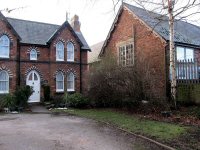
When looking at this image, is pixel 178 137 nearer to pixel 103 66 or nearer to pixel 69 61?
pixel 103 66

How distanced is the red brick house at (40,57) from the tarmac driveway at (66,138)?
10884 millimetres

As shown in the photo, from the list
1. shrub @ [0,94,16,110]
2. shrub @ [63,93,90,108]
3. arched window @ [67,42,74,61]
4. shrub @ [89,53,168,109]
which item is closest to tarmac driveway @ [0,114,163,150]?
shrub @ [89,53,168,109]

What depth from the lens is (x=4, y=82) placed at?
24609 mm

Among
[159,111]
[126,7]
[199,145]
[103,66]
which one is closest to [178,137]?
[199,145]

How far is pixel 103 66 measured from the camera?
65.1ft

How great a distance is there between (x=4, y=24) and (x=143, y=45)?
11.9 m

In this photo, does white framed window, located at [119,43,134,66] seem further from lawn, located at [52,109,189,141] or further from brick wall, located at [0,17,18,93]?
lawn, located at [52,109,189,141]

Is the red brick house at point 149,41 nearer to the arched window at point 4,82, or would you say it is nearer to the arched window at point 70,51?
the arched window at point 70,51

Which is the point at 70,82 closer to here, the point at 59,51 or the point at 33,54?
the point at 59,51

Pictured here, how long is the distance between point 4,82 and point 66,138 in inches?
626

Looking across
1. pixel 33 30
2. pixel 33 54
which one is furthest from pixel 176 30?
pixel 33 30

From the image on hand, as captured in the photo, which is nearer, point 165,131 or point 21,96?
point 165,131

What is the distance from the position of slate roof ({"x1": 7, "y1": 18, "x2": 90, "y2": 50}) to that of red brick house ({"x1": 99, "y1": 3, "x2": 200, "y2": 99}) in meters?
4.69

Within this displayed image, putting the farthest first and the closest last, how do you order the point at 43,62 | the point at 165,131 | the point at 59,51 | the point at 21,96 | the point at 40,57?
1. the point at 59,51
2. the point at 43,62
3. the point at 40,57
4. the point at 21,96
5. the point at 165,131
